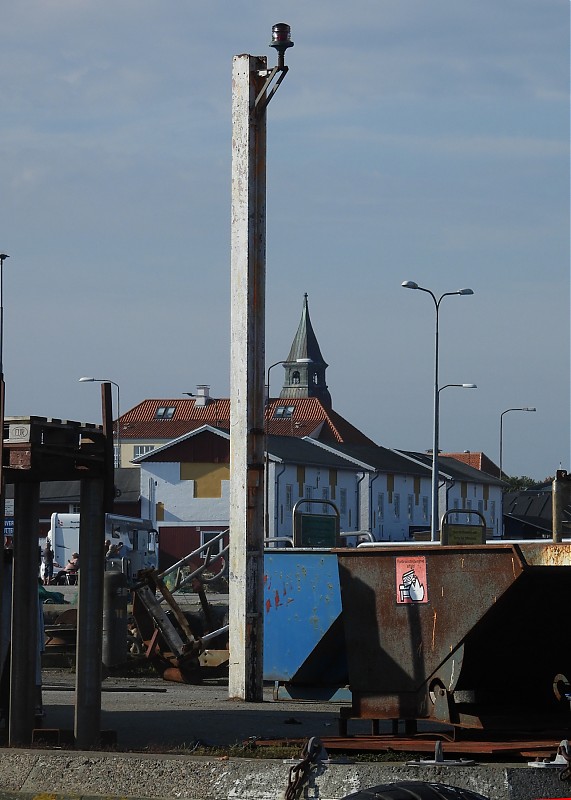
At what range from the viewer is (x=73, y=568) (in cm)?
5150

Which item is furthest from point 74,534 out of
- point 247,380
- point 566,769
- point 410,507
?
point 566,769

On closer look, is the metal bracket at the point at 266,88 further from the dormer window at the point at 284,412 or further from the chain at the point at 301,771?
the dormer window at the point at 284,412

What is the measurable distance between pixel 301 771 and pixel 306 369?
572 feet

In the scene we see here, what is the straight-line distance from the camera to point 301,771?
742 centimetres

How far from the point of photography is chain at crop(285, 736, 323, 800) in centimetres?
738

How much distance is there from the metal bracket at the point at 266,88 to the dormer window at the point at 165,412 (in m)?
108

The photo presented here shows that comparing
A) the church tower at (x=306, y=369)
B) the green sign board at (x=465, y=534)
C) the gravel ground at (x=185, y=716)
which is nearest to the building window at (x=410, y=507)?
the green sign board at (x=465, y=534)

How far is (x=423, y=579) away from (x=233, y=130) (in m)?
6.68

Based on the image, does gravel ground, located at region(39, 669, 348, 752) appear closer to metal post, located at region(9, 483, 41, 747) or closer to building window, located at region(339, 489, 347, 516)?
metal post, located at region(9, 483, 41, 747)

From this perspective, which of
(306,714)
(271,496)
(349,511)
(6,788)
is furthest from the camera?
(349,511)

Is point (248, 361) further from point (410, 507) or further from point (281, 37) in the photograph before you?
point (410, 507)

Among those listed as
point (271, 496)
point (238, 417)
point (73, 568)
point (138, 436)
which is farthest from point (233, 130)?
point (138, 436)

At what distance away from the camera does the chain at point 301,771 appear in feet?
24.2

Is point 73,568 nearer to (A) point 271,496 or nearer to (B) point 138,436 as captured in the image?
(A) point 271,496
